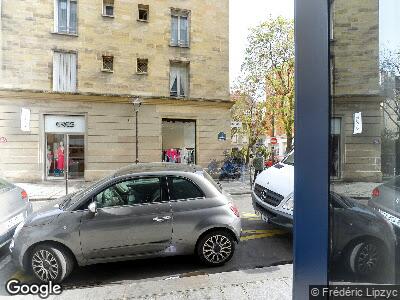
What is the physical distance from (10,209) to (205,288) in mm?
3032

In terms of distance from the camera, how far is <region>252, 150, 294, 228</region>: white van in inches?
157

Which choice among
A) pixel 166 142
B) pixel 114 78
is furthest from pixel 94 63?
pixel 166 142

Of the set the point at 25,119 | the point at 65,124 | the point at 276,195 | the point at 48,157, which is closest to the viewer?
the point at 276,195

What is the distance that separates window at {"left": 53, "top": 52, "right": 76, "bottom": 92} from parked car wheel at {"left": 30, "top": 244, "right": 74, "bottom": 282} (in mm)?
11113

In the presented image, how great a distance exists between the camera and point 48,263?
3.19 meters

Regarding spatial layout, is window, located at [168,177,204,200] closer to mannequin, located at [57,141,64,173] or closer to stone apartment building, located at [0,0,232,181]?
stone apartment building, located at [0,0,232,181]

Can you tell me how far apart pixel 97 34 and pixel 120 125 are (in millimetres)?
4226

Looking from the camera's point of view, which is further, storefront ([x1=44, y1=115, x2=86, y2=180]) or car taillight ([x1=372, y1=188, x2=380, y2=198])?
storefront ([x1=44, y1=115, x2=86, y2=180])

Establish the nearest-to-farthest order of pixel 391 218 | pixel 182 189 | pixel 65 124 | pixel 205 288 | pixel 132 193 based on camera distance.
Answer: pixel 391 218, pixel 205 288, pixel 132 193, pixel 182 189, pixel 65 124

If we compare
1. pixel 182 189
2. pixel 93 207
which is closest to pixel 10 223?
pixel 93 207

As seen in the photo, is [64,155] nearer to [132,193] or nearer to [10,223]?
[10,223]

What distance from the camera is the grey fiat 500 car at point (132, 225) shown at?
3.21 m

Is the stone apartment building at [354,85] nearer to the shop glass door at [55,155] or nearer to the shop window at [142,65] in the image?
the shop glass door at [55,155]

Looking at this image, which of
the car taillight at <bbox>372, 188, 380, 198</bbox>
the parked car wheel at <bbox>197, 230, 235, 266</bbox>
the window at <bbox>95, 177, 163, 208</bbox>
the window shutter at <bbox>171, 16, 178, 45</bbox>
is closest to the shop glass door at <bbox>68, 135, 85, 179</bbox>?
the window shutter at <bbox>171, 16, 178, 45</bbox>
